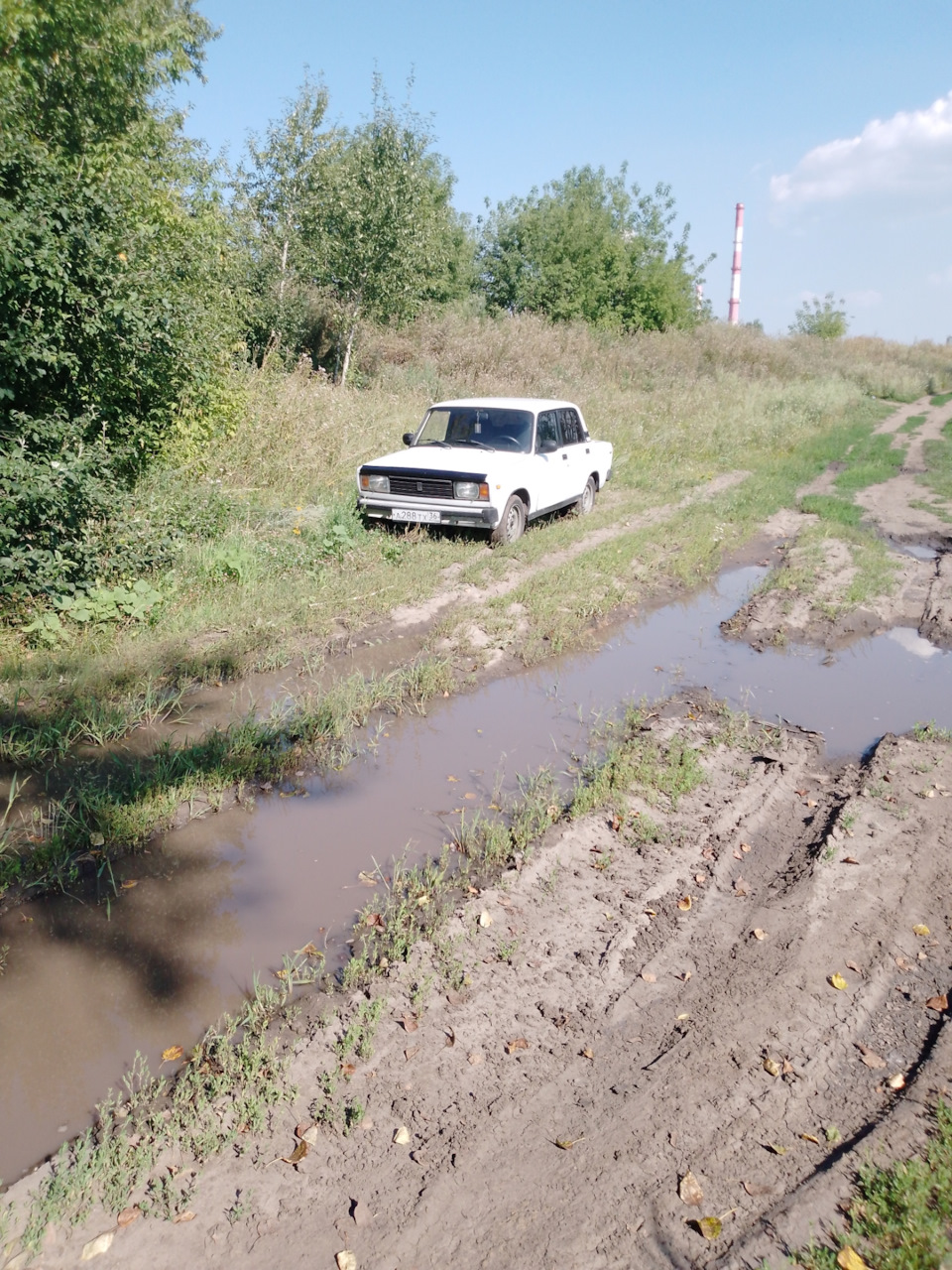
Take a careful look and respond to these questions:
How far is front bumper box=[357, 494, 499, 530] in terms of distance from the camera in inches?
416

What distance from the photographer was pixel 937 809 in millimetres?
5203

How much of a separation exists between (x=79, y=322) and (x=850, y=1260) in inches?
345

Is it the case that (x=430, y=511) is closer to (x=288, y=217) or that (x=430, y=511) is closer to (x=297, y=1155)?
(x=297, y=1155)

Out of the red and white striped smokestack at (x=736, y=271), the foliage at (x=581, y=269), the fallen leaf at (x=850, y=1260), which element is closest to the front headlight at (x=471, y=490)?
the fallen leaf at (x=850, y=1260)

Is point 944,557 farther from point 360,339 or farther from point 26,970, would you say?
point 360,339

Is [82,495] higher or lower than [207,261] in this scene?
lower

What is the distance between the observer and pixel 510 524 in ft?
36.7

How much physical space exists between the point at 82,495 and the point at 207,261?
13.9 ft

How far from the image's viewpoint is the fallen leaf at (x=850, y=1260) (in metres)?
2.40

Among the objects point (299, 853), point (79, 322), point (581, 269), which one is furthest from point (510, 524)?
point (581, 269)

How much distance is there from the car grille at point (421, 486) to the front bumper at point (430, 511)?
0.10 meters

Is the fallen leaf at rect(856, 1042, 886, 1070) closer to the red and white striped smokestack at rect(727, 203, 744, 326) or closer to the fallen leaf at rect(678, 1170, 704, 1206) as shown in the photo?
the fallen leaf at rect(678, 1170, 704, 1206)

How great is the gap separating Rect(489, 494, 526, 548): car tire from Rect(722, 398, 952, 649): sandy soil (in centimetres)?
315

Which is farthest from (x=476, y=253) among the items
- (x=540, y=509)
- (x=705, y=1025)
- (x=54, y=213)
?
(x=705, y=1025)
